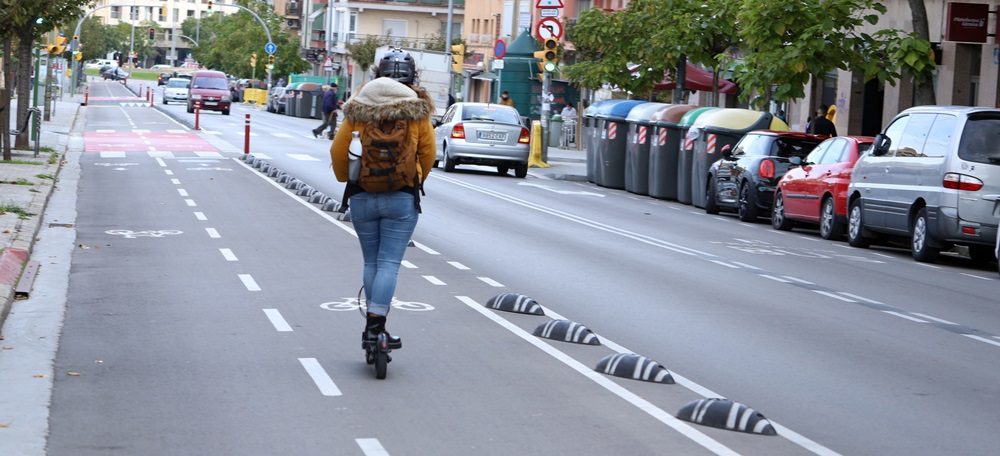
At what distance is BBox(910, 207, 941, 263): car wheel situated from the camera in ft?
60.8

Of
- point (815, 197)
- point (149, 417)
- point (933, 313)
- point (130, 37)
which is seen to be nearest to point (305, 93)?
point (815, 197)

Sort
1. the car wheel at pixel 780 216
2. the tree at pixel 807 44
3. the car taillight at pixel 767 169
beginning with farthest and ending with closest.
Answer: the tree at pixel 807 44, the car taillight at pixel 767 169, the car wheel at pixel 780 216

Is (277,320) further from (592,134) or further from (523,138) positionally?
(592,134)

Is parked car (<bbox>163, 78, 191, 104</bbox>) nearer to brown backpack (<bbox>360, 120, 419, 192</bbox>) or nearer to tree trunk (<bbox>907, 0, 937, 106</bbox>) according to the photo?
tree trunk (<bbox>907, 0, 937, 106</bbox>)

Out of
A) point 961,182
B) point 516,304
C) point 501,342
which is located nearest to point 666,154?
point 961,182

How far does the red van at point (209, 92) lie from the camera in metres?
70.7

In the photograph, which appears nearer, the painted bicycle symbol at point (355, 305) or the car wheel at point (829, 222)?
the painted bicycle symbol at point (355, 305)

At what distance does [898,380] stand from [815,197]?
1284 cm

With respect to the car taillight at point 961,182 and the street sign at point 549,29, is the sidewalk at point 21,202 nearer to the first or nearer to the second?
the car taillight at point 961,182

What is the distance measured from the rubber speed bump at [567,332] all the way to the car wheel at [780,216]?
13.0 meters

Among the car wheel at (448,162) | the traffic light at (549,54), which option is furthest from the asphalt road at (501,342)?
the traffic light at (549,54)

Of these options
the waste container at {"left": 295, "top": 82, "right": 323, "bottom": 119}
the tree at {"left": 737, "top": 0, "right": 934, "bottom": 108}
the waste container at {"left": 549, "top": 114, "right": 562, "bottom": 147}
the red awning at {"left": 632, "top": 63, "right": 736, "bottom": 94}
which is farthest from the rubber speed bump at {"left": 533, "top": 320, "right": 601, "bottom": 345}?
the waste container at {"left": 295, "top": 82, "right": 323, "bottom": 119}

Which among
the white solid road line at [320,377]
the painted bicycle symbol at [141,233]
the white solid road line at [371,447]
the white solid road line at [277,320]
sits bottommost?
the white solid road line at [371,447]

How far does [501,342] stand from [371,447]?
3.34 m
